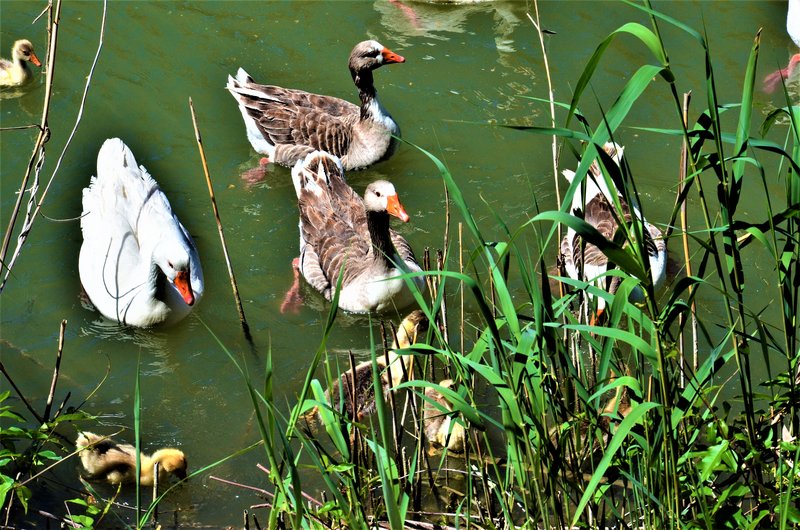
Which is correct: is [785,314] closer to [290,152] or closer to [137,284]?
[137,284]

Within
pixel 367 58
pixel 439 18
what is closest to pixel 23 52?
pixel 367 58

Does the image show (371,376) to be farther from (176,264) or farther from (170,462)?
(176,264)

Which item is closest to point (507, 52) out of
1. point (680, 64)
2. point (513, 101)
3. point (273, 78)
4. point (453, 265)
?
point (513, 101)

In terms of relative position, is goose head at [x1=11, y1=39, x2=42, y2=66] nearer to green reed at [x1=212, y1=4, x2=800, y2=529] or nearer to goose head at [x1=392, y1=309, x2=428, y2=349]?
goose head at [x1=392, y1=309, x2=428, y2=349]

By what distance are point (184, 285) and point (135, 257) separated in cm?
51

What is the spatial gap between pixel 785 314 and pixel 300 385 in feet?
11.5

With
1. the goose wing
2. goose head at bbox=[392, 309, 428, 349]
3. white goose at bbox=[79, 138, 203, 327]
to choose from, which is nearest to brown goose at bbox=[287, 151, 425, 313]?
goose head at bbox=[392, 309, 428, 349]

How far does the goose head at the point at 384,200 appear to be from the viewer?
6457mm

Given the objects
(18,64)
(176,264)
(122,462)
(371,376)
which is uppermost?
(18,64)

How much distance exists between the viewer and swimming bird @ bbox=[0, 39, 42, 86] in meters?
8.68

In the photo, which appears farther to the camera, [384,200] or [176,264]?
[384,200]

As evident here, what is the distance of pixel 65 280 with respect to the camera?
23.1 feet

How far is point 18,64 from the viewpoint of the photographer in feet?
28.6

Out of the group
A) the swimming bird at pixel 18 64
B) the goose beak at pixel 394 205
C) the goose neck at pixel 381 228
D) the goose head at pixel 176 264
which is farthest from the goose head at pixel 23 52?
the goose beak at pixel 394 205
